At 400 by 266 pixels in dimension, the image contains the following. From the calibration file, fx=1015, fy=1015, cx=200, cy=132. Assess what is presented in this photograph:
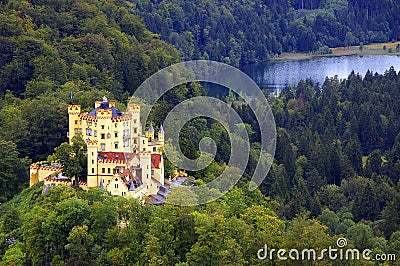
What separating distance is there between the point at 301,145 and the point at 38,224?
41.9 meters

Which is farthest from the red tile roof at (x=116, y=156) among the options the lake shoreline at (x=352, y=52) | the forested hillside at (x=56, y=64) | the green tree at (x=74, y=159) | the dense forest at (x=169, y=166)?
the lake shoreline at (x=352, y=52)

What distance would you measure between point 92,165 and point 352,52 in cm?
11789

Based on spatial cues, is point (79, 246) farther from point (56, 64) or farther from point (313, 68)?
point (313, 68)

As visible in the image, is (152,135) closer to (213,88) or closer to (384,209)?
(384,209)

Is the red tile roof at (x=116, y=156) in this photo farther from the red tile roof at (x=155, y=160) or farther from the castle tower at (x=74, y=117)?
the castle tower at (x=74, y=117)

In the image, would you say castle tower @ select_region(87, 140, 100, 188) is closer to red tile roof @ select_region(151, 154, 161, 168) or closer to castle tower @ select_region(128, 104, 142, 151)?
red tile roof @ select_region(151, 154, 161, 168)

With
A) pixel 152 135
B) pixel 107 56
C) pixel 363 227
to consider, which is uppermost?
pixel 107 56

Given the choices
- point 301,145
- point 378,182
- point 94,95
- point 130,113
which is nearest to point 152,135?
point 130,113

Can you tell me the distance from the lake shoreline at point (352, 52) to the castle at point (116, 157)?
349 ft

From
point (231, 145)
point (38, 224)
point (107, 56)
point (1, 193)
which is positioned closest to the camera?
point (38, 224)

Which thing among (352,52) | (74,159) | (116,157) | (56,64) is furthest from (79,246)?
(352,52)

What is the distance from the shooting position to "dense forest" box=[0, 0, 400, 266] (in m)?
48.6

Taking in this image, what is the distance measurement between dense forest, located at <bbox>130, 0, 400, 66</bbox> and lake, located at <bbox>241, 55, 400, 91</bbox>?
23.7 feet

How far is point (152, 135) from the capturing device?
56594 millimetres
